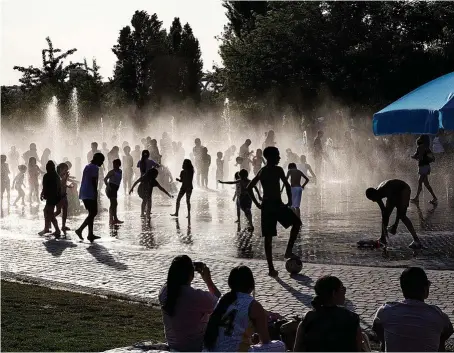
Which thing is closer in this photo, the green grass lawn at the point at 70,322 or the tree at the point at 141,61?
the green grass lawn at the point at 70,322

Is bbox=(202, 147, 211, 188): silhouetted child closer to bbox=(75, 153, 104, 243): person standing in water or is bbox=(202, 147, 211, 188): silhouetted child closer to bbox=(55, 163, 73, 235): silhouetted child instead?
bbox=(55, 163, 73, 235): silhouetted child

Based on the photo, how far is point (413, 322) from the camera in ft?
20.4

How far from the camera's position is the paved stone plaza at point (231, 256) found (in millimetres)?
11234

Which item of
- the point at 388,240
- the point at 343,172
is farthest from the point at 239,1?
the point at 388,240

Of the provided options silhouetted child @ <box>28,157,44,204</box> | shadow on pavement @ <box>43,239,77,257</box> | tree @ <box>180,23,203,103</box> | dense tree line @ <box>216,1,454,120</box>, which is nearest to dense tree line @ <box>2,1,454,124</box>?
dense tree line @ <box>216,1,454,120</box>

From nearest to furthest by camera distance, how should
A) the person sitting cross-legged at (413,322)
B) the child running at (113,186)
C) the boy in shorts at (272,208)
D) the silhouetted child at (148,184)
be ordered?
the person sitting cross-legged at (413,322)
the boy in shorts at (272,208)
the child running at (113,186)
the silhouetted child at (148,184)

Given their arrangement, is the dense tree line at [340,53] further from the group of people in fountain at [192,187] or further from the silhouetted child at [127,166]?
the silhouetted child at [127,166]

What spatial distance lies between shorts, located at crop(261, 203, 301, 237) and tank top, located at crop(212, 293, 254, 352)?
6076 millimetres

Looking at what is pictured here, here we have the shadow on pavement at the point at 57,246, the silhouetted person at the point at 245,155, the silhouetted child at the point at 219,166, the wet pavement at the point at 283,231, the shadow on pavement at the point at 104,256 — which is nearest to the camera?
the shadow on pavement at the point at 104,256

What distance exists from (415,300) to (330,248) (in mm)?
8952

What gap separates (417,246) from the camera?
47.5 ft

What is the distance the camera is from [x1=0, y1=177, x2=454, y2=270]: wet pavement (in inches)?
566

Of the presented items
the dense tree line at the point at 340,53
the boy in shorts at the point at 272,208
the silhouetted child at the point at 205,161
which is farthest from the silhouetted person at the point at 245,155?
the boy in shorts at the point at 272,208

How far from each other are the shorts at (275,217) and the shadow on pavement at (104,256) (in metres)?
2.54
